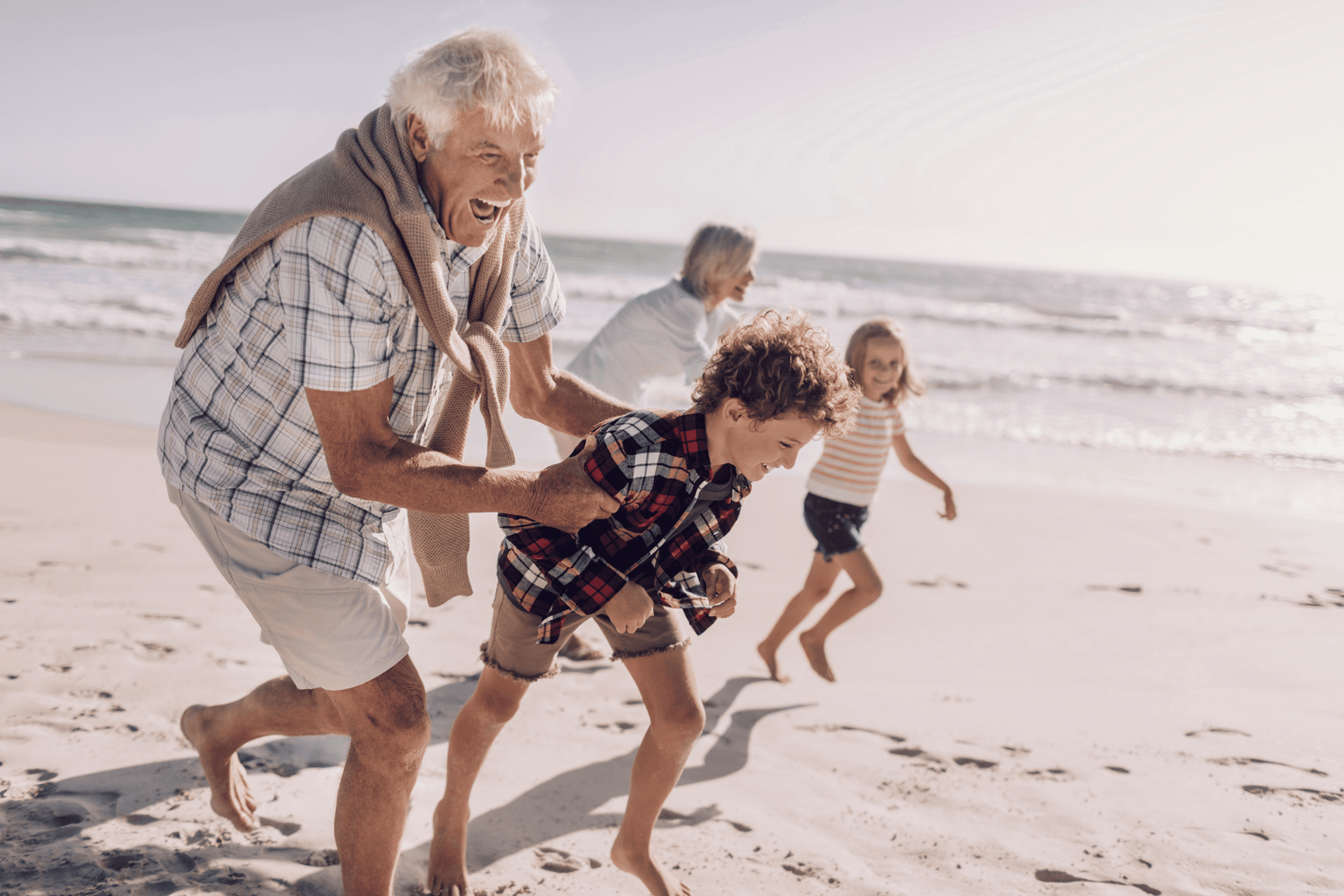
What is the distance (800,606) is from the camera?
3.85m

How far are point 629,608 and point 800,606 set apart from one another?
2031 mm

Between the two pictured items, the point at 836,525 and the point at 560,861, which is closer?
the point at 560,861

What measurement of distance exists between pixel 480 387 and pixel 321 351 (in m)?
0.38

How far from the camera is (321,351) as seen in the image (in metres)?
1.65

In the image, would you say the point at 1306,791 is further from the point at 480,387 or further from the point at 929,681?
the point at 480,387

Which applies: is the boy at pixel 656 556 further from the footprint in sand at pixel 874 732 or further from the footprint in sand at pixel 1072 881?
the footprint in sand at pixel 874 732

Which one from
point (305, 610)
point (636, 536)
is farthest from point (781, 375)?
point (305, 610)

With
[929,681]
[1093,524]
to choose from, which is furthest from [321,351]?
[1093,524]

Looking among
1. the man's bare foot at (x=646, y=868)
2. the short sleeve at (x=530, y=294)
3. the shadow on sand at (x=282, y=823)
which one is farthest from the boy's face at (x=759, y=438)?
the shadow on sand at (x=282, y=823)

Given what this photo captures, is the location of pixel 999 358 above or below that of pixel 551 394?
above

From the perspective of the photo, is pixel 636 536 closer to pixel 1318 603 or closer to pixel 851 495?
pixel 851 495

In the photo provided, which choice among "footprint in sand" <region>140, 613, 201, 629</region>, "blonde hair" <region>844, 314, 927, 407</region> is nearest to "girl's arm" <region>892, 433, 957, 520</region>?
"blonde hair" <region>844, 314, 927, 407</region>

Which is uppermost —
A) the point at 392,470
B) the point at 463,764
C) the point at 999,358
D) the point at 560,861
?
the point at 999,358

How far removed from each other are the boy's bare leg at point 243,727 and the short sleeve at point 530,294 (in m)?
1.08
